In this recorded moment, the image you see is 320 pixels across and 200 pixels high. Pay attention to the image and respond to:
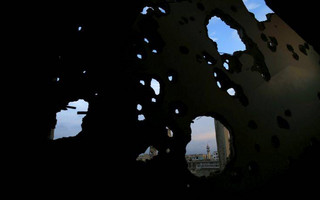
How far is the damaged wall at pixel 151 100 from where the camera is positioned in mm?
1983

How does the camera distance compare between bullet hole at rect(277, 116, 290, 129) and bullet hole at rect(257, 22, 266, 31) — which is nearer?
bullet hole at rect(277, 116, 290, 129)

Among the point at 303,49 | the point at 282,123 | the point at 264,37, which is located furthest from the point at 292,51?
the point at 282,123

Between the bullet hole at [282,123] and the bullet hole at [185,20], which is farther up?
the bullet hole at [185,20]

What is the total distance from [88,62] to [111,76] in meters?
0.30

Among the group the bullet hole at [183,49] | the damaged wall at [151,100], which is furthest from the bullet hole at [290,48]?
the bullet hole at [183,49]

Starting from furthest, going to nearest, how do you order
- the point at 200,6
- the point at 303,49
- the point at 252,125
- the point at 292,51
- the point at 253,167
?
the point at 303,49 → the point at 292,51 → the point at 200,6 → the point at 252,125 → the point at 253,167

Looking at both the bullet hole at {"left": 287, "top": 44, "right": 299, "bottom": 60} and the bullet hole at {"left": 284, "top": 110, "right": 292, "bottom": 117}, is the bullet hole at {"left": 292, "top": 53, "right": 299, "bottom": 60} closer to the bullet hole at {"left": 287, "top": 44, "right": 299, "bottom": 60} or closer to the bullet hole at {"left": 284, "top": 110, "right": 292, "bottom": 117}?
the bullet hole at {"left": 287, "top": 44, "right": 299, "bottom": 60}

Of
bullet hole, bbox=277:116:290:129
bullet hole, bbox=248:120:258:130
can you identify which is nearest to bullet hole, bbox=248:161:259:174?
bullet hole, bbox=248:120:258:130

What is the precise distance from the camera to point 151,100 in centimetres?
242

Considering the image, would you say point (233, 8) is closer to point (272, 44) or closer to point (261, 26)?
point (261, 26)

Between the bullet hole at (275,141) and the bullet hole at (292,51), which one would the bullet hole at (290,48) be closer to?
the bullet hole at (292,51)

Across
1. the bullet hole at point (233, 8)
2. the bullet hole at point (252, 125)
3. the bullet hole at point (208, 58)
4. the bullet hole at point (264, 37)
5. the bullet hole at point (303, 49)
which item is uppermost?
the bullet hole at point (233, 8)

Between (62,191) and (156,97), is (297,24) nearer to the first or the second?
(156,97)

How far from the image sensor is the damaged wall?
6.51 feet
